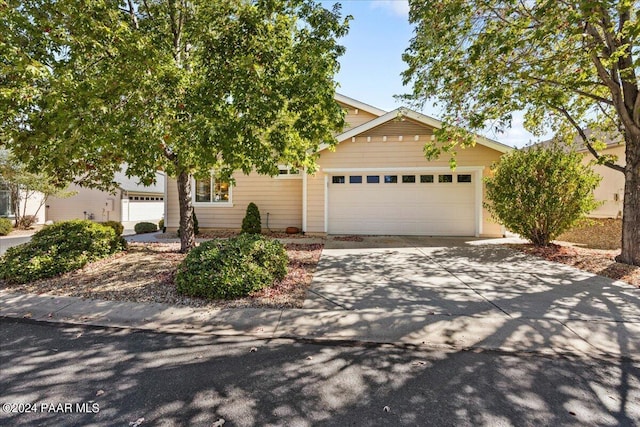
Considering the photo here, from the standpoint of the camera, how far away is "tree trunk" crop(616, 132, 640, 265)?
22.0 feet

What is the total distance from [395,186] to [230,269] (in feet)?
26.4

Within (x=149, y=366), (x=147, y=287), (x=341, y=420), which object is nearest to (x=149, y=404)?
(x=149, y=366)

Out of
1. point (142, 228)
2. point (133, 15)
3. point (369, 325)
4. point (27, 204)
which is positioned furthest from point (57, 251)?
point (27, 204)

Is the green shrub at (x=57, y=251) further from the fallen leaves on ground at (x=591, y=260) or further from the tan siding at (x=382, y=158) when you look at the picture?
the fallen leaves on ground at (x=591, y=260)

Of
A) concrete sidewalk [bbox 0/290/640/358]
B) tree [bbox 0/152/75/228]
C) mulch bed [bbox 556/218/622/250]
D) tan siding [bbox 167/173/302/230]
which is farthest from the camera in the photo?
tree [bbox 0/152/75/228]

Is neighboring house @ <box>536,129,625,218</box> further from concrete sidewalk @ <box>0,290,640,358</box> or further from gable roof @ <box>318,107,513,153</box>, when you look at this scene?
concrete sidewalk @ <box>0,290,640,358</box>

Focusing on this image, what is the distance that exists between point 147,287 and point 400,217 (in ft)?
28.5

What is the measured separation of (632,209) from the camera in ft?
22.3

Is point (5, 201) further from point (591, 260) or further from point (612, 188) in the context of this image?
point (612, 188)

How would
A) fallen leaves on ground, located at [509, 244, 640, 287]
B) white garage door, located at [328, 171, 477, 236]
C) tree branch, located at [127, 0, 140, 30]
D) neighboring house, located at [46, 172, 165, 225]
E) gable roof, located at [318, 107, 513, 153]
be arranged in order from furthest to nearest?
1. neighboring house, located at [46, 172, 165, 225]
2. white garage door, located at [328, 171, 477, 236]
3. gable roof, located at [318, 107, 513, 153]
4. tree branch, located at [127, 0, 140, 30]
5. fallen leaves on ground, located at [509, 244, 640, 287]

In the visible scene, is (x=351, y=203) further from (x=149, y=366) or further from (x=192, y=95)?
(x=149, y=366)

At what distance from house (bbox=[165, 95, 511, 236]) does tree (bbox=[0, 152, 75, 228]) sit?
11029mm

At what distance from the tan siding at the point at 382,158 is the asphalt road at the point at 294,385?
27.7 feet

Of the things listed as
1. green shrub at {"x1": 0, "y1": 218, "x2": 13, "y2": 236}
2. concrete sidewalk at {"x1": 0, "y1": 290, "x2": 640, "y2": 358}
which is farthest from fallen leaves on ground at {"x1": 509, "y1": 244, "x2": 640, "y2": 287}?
green shrub at {"x1": 0, "y1": 218, "x2": 13, "y2": 236}
